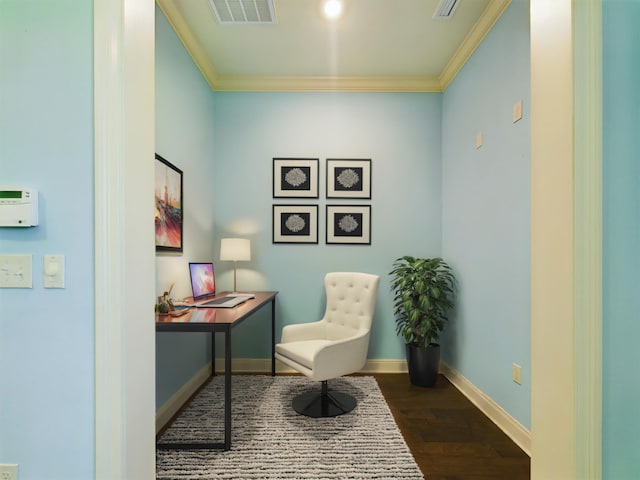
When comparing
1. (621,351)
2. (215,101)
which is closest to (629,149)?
(621,351)

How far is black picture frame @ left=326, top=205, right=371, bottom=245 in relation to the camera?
131 inches

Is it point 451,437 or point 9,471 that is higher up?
point 9,471

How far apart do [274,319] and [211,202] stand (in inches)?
50.0

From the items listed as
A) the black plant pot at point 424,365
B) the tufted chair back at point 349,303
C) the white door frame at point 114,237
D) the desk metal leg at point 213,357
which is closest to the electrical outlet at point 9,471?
the white door frame at point 114,237

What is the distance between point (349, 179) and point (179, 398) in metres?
2.35

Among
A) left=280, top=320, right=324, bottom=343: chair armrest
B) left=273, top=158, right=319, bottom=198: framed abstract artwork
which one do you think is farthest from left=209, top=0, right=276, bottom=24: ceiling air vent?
left=280, top=320, right=324, bottom=343: chair armrest

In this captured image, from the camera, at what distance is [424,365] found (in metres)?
2.91

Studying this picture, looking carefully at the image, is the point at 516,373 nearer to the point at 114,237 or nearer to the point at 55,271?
the point at 114,237

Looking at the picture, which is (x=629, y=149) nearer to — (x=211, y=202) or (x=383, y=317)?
(x=383, y=317)

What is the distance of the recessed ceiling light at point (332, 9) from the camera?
7.48 feet

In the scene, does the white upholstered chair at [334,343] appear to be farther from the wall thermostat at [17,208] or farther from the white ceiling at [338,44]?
the white ceiling at [338,44]

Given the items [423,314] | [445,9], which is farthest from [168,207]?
[445,9]

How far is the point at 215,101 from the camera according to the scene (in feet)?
11.0

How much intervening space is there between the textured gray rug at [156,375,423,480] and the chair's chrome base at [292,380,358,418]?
46mm
